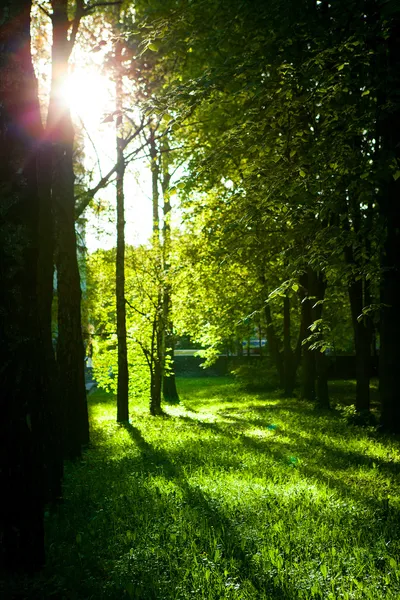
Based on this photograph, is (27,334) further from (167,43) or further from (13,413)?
(167,43)

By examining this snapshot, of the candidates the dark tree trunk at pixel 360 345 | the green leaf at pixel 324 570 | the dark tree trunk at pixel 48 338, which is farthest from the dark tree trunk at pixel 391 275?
the green leaf at pixel 324 570

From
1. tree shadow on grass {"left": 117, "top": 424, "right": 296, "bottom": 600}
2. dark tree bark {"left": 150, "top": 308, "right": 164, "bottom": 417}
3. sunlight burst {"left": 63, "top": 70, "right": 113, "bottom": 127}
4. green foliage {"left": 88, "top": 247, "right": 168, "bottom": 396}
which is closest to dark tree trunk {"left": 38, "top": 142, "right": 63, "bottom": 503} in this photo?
tree shadow on grass {"left": 117, "top": 424, "right": 296, "bottom": 600}

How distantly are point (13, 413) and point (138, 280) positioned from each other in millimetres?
18079

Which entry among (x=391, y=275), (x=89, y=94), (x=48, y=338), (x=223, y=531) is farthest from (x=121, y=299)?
(x=223, y=531)

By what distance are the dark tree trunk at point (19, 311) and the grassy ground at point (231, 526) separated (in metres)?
0.53

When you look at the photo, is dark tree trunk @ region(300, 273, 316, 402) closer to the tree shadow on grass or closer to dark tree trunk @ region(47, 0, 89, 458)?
dark tree trunk @ region(47, 0, 89, 458)

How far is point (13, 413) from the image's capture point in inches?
174

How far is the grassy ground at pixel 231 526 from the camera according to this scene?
4164mm

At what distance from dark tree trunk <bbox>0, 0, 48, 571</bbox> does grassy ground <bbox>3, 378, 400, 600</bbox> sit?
0.53m

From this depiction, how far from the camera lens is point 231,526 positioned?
5.44m

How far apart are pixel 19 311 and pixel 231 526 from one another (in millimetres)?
3054

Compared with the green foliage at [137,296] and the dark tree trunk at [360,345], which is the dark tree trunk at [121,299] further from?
the dark tree trunk at [360,345]

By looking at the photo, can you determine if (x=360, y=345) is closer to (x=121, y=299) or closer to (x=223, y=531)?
(x=121, y=299)

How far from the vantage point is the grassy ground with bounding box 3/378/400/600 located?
4164mm
